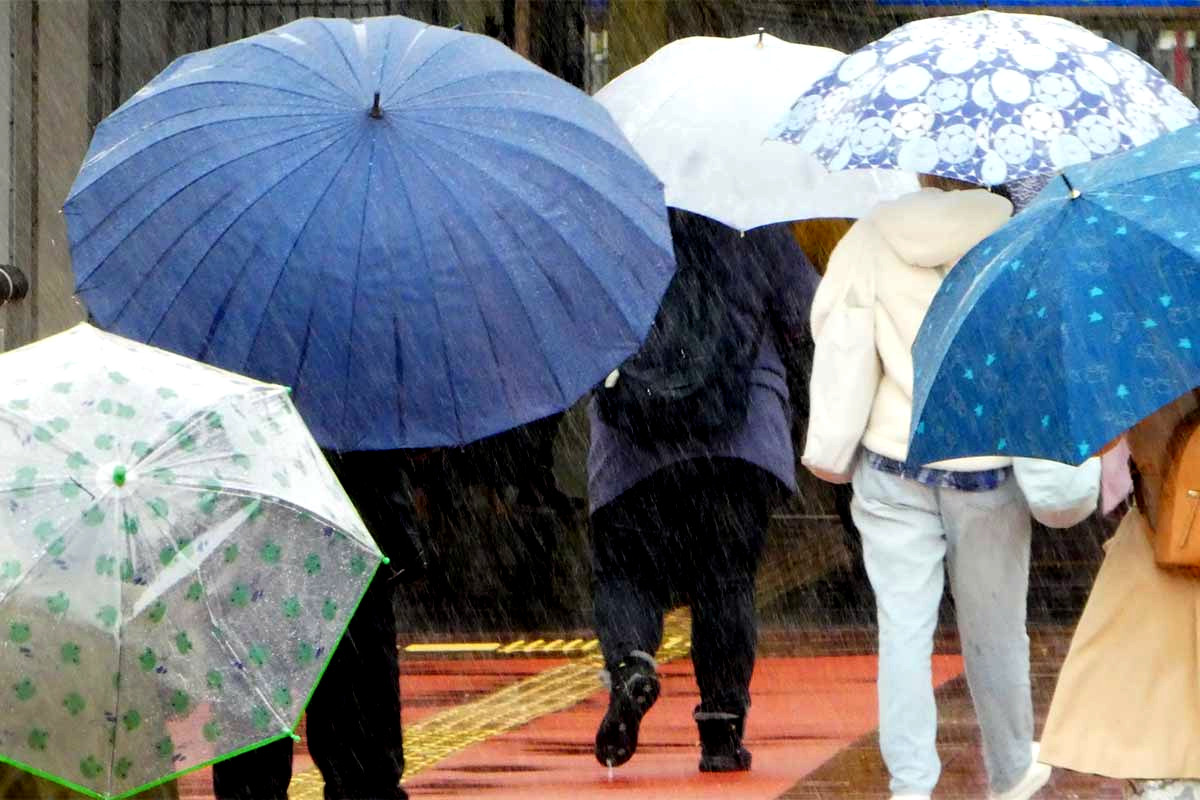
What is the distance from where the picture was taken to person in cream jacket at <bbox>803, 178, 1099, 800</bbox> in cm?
632

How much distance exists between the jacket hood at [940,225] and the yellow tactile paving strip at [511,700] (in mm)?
2069

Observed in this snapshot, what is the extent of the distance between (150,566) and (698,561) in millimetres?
3430

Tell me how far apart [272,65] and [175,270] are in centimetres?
57

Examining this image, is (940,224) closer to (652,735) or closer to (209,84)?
(209,84)

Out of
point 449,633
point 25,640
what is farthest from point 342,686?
point 449,633

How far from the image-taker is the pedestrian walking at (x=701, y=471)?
7.16 metres

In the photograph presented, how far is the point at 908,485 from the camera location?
20.9 feet

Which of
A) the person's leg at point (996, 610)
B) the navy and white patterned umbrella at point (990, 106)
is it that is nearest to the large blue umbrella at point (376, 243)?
the navy and white patterned umbrella at point (990, 106)

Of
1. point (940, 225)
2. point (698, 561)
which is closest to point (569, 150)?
point (940, 225)

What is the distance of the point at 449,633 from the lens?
10727mm

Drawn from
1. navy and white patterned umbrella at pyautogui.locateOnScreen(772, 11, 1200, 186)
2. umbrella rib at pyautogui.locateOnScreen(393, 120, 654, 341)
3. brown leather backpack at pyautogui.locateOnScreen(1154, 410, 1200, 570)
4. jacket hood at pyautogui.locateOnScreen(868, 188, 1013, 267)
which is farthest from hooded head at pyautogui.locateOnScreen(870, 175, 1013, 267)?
brown leather backpack at pyautogui.locateOnScreen(1154, 410, 1200, 570)

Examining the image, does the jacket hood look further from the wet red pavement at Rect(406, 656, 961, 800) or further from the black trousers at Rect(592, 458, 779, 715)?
the wet red pavement at Rect(406, 656, 961, 800)

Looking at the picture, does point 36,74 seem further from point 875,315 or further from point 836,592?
point 875,315

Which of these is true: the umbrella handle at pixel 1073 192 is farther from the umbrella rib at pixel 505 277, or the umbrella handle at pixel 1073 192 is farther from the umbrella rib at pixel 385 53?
the umbrella rib at pixel 385 53
